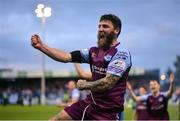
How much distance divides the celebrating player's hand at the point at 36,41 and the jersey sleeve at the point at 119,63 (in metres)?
0.85

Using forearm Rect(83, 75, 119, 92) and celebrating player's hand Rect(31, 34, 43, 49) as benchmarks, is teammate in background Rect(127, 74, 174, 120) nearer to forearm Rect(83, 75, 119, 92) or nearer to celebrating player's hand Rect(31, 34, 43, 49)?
forearm Rect(83, 75, 119, 92)

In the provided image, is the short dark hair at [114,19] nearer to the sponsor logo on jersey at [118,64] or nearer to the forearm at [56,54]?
the sponsor logo on jersey at [118,64]

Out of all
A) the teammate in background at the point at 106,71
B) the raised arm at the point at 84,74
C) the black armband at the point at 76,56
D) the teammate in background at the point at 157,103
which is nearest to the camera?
the teammate in background at the point at 106,71

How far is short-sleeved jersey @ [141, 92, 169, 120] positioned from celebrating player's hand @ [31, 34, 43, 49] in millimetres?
7723

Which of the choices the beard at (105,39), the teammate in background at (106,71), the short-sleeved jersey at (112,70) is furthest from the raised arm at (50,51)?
the beard at (105,39)

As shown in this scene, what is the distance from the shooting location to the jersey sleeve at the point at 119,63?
→ 6121mm

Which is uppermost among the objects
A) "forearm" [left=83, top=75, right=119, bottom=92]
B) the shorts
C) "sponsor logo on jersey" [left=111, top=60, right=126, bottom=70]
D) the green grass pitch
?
"sponsor logo on jersey" [left=111, top=60, right=126, bottom=70]

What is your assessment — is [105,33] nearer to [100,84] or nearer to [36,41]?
[100,84]

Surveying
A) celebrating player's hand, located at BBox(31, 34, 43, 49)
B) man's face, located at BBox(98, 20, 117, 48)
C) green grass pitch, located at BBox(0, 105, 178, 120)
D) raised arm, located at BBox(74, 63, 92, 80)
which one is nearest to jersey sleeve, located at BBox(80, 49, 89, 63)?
man's face, located at BBox(98, 20, 117, 48)

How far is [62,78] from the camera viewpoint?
262 ft

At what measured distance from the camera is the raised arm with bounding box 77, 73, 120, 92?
6.06 meters

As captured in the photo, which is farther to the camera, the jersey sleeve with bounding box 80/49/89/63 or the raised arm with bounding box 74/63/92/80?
the raised arm with bounding box 74/63/92/80

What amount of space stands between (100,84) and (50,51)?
2.35 ft

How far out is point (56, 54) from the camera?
6.30 meters
